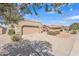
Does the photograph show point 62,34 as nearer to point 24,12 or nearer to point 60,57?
point 60,57

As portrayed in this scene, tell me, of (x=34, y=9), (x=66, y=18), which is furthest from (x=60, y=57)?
(x=34, y=9)

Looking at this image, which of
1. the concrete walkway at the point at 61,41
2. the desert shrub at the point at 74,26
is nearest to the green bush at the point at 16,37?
the concrete walkway at the point at 61,41

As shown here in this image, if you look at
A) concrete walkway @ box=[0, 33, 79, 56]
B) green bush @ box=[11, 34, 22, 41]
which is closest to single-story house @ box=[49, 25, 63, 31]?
concrete walkway @ box=[0, 33, 79, 56]

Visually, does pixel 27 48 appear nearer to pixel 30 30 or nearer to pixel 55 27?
pixel 30 30

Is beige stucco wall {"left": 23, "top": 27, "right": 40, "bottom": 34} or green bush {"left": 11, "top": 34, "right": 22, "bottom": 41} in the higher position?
beige stucco wall {"left": 23, "top": 27, "right": 40, "bottom": 34}

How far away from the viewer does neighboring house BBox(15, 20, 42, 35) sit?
52.3 inches

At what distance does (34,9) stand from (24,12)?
8cm

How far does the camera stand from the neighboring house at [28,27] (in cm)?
133

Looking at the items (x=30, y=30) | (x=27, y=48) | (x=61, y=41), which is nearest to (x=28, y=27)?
(x=30, y=30)

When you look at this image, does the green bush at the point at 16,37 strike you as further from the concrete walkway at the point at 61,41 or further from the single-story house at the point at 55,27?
the single-story house at the point at 55,27

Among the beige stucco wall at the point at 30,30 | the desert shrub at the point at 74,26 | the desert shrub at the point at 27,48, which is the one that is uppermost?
the desert shrub at the point at 74,26

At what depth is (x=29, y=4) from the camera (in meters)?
1.34

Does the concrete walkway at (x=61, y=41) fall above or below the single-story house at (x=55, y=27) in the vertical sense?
below

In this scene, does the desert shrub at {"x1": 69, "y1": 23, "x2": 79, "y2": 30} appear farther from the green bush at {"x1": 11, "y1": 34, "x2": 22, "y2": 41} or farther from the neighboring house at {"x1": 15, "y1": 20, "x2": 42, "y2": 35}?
the green bush at {"x1": 11, "y1": 34, "x2": 22, "y2": 41}
